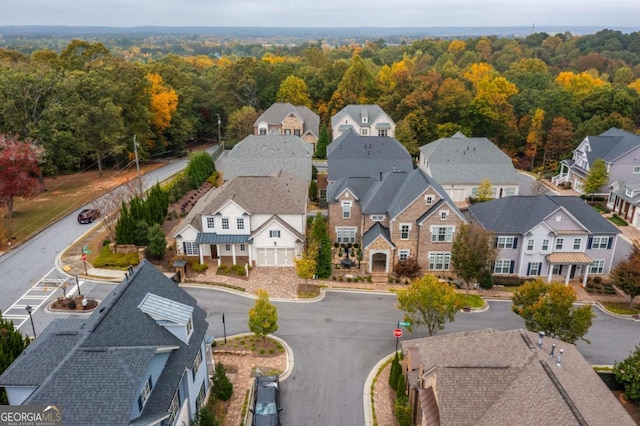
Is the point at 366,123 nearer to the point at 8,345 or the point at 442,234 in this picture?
the point at 442,234

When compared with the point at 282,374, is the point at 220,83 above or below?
above

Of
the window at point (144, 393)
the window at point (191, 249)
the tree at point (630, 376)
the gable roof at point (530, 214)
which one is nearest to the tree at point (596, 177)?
the gable roof at point (530, 214)

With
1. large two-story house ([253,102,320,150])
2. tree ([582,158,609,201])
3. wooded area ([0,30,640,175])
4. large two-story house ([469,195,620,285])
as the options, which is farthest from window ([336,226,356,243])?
large two-story house ([253,102,320,150])

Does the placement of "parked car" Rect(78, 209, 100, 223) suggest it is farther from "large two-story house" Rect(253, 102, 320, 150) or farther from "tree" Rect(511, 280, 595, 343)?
"tree" Rect(511, 280, 595, 343)

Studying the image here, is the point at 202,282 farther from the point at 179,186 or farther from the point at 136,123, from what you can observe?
the point at 136,123

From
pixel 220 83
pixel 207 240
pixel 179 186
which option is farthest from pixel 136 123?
pixel 207 240

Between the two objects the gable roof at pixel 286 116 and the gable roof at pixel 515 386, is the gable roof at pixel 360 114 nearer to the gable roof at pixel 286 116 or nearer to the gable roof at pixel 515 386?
the gable roof at pixel 286 116
